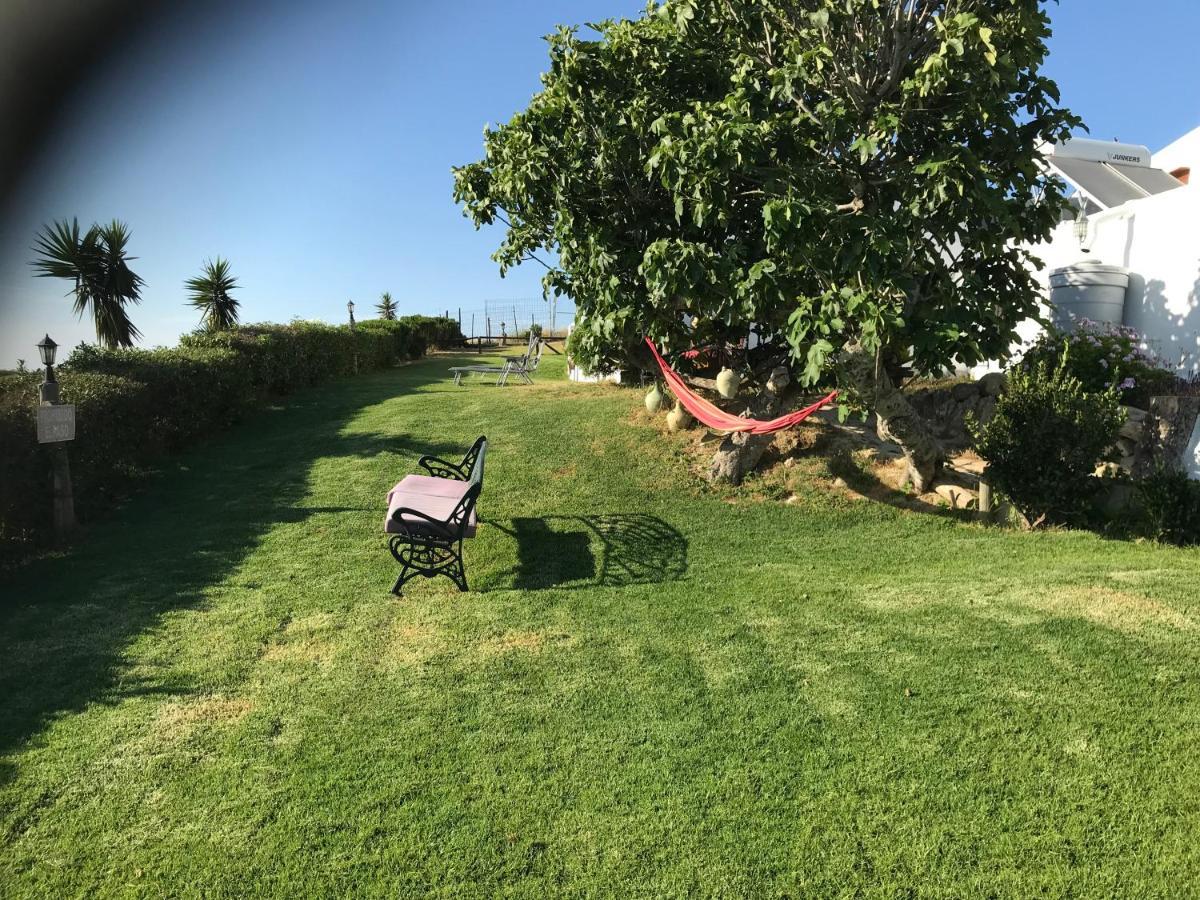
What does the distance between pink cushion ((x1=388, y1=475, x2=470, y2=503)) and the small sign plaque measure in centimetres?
257

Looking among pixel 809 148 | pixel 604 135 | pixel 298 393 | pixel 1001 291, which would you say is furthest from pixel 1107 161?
pixel 298 393

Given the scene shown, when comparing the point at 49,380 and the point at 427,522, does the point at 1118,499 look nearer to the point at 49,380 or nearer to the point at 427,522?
the point at 427,522

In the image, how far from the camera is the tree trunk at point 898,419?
6.02 meters

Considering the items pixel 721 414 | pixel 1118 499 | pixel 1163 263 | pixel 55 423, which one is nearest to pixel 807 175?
pixel 721 414

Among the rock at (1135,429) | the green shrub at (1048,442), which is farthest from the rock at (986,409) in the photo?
the green shrub at (1048,442)

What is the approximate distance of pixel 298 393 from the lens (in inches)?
519

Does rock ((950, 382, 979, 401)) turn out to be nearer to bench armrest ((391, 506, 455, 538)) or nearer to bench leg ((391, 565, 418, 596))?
bench armrest ((391, 506, 455, 538))

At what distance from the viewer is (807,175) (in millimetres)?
5227

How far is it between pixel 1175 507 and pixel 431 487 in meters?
5.73

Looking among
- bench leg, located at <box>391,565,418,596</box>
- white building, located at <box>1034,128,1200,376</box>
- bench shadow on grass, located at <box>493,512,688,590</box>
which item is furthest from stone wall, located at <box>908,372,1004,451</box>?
bench leg, located at <box>391,565,418,596</box>

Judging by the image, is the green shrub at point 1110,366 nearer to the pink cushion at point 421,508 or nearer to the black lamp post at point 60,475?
the pink cushion at point 421,508

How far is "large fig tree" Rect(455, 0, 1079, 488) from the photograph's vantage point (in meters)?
4.95

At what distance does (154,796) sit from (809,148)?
222 inches

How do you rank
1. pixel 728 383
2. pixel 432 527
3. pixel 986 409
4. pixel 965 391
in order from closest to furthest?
pixel 432 527 < pixel 986 409 < pixel 965 391 < pixel 728 383
